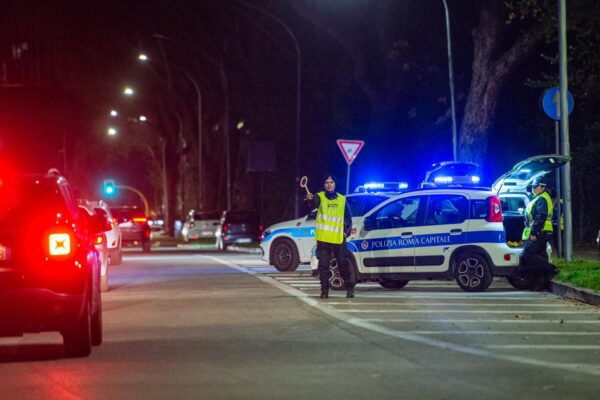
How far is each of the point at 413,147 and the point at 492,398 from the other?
115 ft

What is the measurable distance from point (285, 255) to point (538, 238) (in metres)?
7.71

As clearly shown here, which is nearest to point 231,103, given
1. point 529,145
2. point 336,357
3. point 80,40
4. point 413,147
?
point 80,40

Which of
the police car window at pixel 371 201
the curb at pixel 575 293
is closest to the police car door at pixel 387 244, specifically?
the curb at pixel 575 293

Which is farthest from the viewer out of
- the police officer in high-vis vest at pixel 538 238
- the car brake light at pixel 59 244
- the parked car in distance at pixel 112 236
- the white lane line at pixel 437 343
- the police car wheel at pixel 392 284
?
the parked car in distance at pixel 112 236

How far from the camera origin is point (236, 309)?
1689cm

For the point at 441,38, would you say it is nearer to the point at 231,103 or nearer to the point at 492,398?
the point at 231,103

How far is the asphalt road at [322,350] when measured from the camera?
9648 mm

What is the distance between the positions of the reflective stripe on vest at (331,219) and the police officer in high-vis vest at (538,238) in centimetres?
314

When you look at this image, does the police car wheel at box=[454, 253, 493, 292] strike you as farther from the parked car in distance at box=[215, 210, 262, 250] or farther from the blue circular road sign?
the parked car in distance at box=[215, 210, 262, 250]

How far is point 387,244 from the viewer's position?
20.6 meters

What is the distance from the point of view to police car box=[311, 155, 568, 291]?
2022 cm

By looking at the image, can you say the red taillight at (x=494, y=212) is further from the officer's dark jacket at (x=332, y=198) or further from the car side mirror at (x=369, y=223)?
the officer's dark jacket at (x=332, y=198)

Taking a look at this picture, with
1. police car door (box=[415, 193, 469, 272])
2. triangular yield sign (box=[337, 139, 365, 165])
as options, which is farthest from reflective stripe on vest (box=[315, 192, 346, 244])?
triangular yield sign (box=[337, 139, 365, 165])

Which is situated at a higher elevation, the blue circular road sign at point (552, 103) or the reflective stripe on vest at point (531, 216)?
the blue circular road sign at point (552, 103)
